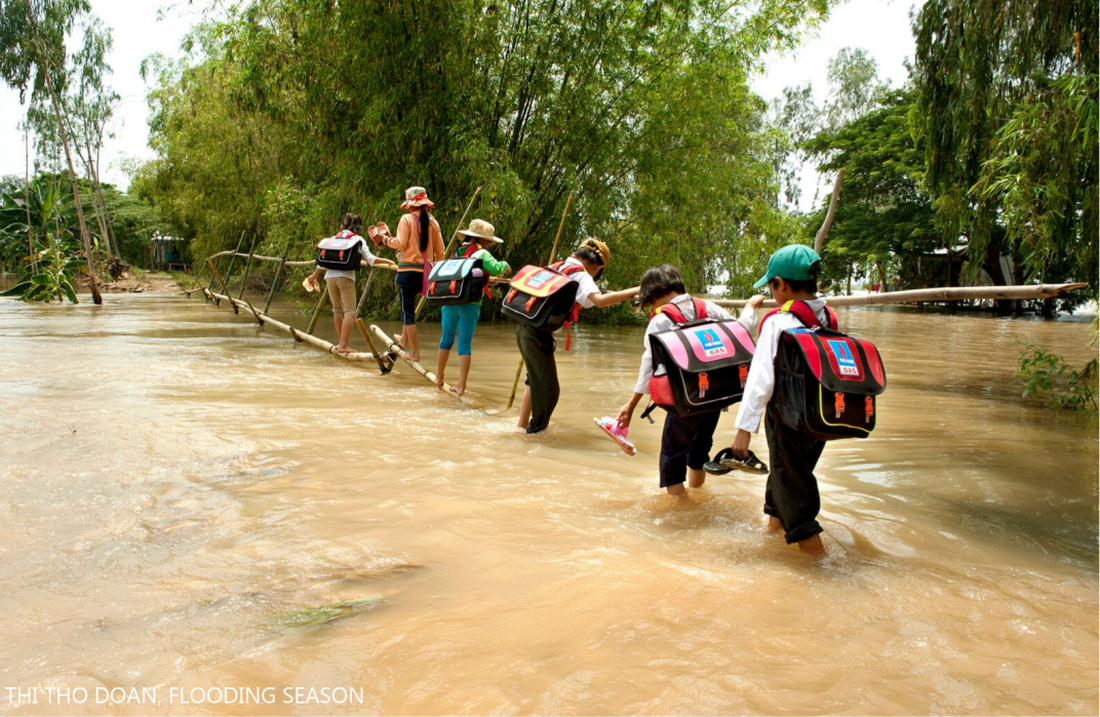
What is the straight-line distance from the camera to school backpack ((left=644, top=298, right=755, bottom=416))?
3984 mm

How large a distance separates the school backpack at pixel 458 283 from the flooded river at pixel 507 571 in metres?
1.05

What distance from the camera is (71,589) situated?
313 centimetres

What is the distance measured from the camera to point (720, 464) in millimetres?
4109

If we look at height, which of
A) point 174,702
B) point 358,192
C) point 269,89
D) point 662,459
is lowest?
point 174,702

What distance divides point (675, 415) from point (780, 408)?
0.99 metres

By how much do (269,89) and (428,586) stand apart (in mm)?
14356

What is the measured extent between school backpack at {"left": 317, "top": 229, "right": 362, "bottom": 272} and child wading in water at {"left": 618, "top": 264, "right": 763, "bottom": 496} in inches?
224

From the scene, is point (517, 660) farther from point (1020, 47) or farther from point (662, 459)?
point (1020, 47)

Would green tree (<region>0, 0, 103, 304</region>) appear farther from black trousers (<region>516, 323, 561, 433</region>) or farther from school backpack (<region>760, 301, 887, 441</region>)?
school backpack (<region>760, 301, 887, 441</region>)

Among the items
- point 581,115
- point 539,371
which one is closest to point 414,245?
point 539,371

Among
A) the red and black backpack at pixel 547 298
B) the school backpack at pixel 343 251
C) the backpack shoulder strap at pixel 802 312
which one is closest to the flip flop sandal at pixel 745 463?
the backpack shoulder strap at pixel 802 312

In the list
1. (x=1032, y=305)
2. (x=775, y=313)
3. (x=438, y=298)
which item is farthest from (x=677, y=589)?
(x=1032, y=305)

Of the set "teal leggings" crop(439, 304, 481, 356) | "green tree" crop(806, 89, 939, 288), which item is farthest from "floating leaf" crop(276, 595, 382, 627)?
"green tree" crop(806, 89, 939, 288)

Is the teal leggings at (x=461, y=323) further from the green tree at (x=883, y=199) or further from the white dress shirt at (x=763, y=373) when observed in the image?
the green tree at (x=883, y=199)
